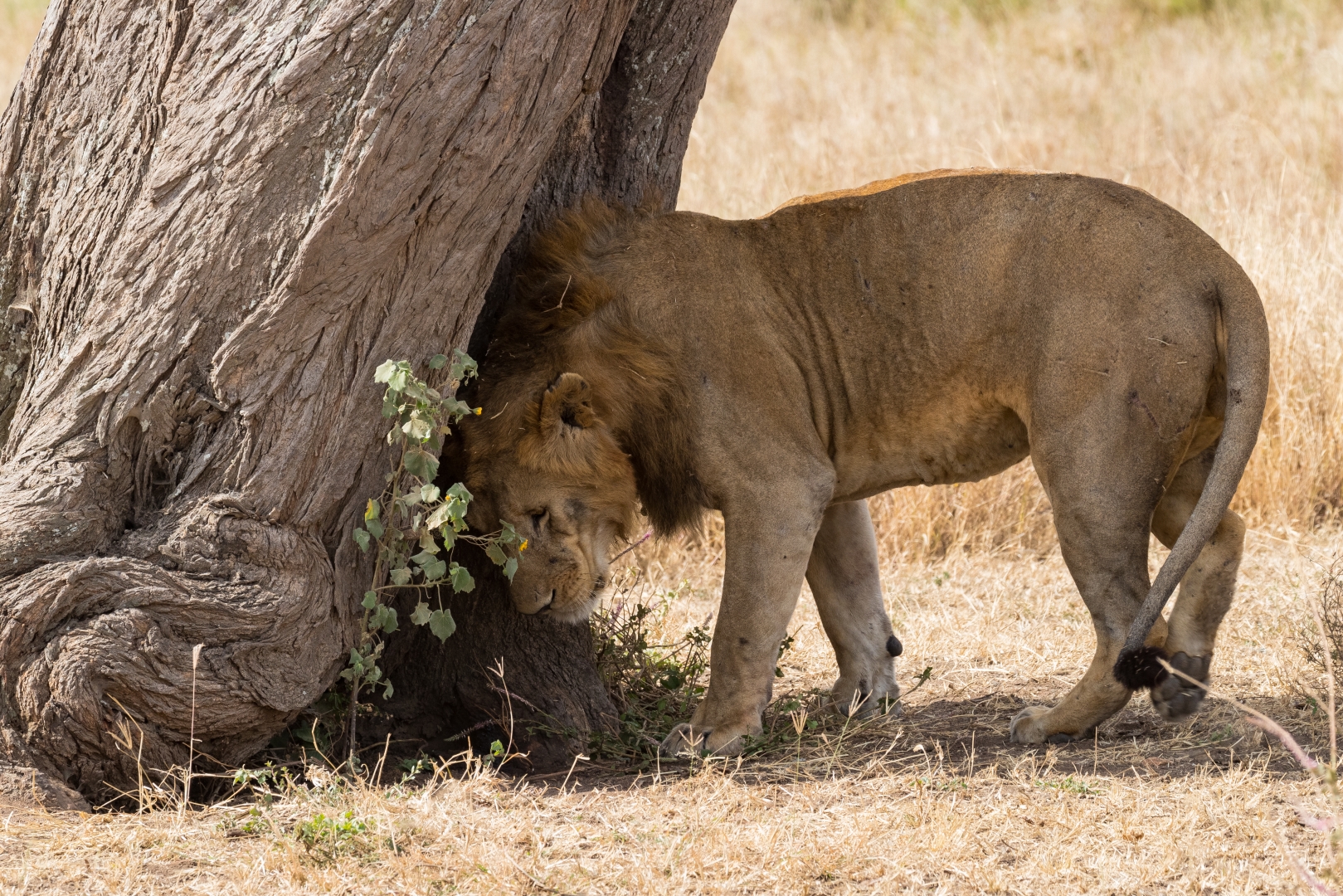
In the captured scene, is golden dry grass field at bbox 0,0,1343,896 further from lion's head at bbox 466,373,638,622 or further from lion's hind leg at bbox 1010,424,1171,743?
lion's head at bbox 466,373,638,622

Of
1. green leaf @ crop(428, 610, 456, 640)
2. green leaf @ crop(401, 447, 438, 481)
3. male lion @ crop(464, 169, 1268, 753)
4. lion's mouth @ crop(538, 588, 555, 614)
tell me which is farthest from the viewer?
lion's mouth @ crop(538, 588, 555, 614)

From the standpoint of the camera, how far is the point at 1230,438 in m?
3.75

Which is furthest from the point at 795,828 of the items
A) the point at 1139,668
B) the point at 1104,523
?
the point at 1104,523

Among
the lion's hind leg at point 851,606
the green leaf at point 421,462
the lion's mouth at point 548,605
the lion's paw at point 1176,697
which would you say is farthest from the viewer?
the lion's hind leg at point 851,606

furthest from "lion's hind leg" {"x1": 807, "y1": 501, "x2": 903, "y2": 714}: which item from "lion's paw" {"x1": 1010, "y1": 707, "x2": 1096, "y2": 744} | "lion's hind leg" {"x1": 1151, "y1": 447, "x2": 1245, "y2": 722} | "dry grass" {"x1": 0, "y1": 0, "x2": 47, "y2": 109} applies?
"dry grass" {"x1": 0, "y1": 0, "x2": 47, "y2": 109}

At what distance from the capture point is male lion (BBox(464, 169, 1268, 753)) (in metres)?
3.82

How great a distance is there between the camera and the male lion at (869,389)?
3.82 metres

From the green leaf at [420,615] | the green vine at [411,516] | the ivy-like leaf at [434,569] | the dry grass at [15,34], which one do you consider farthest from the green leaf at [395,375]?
the dry grass at [15,34]

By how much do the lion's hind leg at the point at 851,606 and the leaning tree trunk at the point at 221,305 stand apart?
1.61 metres

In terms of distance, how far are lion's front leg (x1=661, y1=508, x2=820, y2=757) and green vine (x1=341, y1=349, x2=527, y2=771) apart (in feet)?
2.10

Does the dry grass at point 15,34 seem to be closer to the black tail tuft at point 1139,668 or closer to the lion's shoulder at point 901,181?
the lion's shoulder at point 901,181

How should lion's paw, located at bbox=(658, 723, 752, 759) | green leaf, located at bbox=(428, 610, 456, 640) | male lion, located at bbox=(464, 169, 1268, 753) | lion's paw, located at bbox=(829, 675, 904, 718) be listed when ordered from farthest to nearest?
lion's paw, located at bbox=(829, 675, 904, 718)
lion's paw, located at bbox=(658, 723, 752, 759)
male lion, located at bbox=(464, 169, 1268, 753)
green leaf, located at bbox=(428, 610, 456, 640)

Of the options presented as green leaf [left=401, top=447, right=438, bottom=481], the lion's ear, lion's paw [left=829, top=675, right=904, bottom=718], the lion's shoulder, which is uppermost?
the lion's shoulder

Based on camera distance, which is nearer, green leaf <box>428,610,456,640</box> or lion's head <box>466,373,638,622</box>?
green leaf <box>428,610,456,640</box>
